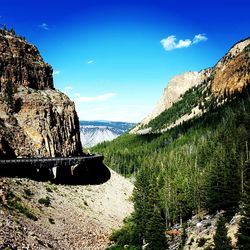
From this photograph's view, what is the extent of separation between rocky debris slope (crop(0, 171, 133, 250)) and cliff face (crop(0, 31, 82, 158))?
1537cm

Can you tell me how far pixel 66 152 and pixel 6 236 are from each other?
5757 centimetres

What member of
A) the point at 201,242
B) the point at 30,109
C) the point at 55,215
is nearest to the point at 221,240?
the point at 201,242

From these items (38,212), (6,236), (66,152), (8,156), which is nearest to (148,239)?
(38,212)

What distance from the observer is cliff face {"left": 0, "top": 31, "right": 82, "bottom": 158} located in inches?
3302

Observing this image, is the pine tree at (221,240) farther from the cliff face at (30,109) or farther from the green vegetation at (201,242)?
the cliff face at (30,109)

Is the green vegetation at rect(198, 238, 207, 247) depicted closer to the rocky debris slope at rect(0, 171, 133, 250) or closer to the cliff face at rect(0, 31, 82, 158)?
the rocky debris slope at rect(0, 171, 133, 250)

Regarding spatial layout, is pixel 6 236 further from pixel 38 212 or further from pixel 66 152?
pixel 66 152

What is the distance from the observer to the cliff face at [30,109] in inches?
3302

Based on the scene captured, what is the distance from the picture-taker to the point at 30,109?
297ft

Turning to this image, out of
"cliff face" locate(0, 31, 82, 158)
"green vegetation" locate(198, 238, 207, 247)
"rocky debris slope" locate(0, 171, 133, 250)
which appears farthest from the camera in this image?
"cliff face" locate(0, 31, 82, 158)

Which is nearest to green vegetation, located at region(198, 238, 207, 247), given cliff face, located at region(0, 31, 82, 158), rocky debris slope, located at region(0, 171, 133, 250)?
rocky debris slope, located at region(0, 171, 133, 250)

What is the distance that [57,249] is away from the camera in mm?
45969

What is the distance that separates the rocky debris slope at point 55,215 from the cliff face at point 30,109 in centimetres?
1537

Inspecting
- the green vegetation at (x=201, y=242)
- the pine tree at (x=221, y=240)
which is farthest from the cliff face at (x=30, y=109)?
the pine tree at (x=221, y=240)
